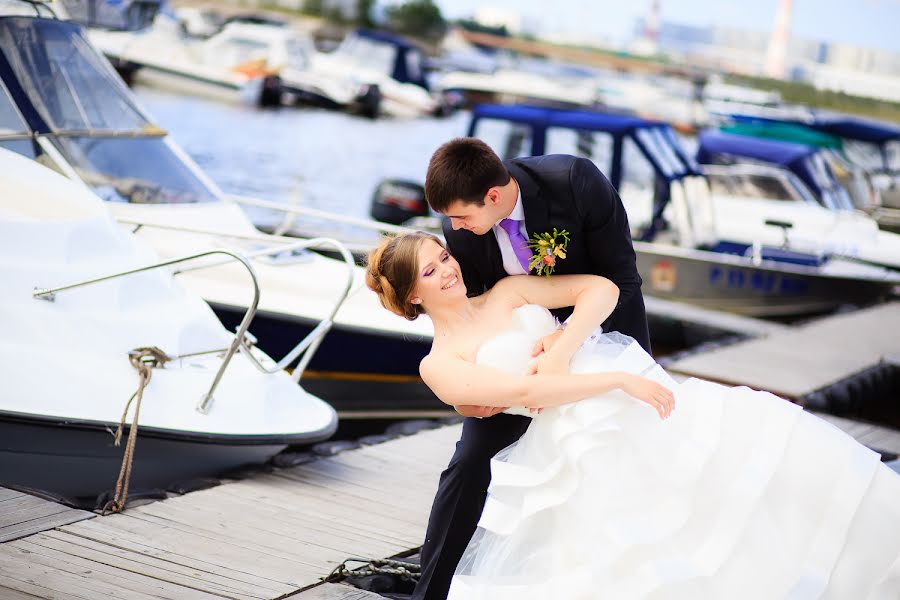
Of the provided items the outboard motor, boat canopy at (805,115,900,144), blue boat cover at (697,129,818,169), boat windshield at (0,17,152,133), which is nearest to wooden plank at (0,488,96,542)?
boat windshield at (0,17,152,133)

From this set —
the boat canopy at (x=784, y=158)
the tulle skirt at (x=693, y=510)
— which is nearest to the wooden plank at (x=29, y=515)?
the tulle skirt at (x=693, y=510)

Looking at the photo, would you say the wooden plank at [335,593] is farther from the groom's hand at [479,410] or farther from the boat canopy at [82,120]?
the boat canopy at [82,120]

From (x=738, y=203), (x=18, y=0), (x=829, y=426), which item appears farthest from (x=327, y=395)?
(x=738, y=203)

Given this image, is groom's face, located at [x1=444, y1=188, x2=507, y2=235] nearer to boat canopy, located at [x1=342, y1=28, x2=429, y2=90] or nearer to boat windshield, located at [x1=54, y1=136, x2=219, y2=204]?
boat windshield, located at [x1=54, y1=136, x2=219, y2=204]

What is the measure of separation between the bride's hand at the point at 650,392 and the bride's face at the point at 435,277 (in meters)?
0.59

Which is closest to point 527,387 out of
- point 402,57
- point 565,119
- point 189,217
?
point 189,217

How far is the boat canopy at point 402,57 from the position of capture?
39.3 meters

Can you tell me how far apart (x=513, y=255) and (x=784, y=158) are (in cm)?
1097

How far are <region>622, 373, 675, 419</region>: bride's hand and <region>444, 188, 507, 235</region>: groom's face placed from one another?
1.94 feet

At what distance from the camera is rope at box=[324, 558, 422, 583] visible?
3.90 meters

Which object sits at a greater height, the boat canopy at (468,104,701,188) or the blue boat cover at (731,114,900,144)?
the boat canopy at (468,104,701,188)

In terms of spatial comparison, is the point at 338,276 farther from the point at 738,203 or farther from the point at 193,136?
the point at 193,136

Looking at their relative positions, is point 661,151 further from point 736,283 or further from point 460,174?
point 460,174

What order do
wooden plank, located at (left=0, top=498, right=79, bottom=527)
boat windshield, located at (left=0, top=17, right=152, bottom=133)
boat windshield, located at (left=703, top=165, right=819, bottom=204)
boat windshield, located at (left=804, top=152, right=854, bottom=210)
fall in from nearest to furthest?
wooden plank, located at (left=0, top=498, right=79, bottom=527) → boat windshield, located at (left=0, top=17, right=152, bottom=133) → boat windshield, located at (left=703, top=165, right=819, bottom=204) → boat windshield, located at (left=804, top=152, right=854, bottom=210)
